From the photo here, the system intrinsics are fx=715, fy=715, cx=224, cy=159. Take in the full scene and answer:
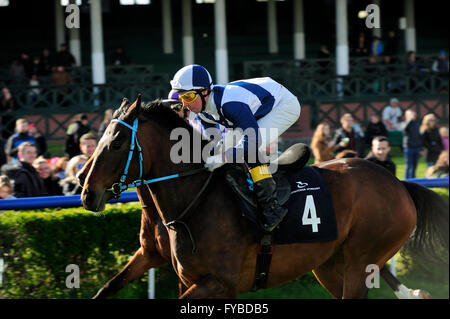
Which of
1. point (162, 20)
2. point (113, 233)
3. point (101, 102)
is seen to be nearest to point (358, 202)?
point (113, 233)

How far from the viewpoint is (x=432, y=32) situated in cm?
1948

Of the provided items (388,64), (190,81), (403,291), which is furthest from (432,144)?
(190,81)

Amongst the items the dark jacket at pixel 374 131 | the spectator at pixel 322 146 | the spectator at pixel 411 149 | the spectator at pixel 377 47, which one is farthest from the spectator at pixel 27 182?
the spectator at pixel 377 47

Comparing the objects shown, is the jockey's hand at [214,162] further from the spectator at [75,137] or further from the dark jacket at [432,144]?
the dark jacket at [432,144]

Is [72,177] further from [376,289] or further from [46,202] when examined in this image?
[376,289]

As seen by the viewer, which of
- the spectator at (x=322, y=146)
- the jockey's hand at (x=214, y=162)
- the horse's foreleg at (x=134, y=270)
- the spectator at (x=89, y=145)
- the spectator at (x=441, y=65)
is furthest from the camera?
the spectator at (x=441, y=65)

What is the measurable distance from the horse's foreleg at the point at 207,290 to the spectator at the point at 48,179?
10.5ft

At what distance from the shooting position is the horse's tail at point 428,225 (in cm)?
493

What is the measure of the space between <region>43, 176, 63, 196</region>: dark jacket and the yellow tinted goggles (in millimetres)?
3090

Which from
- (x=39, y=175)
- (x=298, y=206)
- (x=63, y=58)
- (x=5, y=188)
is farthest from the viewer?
(x=63, y=58)

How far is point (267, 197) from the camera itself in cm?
420

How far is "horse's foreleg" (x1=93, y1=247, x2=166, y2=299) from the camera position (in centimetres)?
468

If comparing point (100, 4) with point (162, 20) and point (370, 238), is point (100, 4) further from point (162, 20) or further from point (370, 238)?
point (370, 238)

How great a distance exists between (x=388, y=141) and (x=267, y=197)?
4.36 metres
